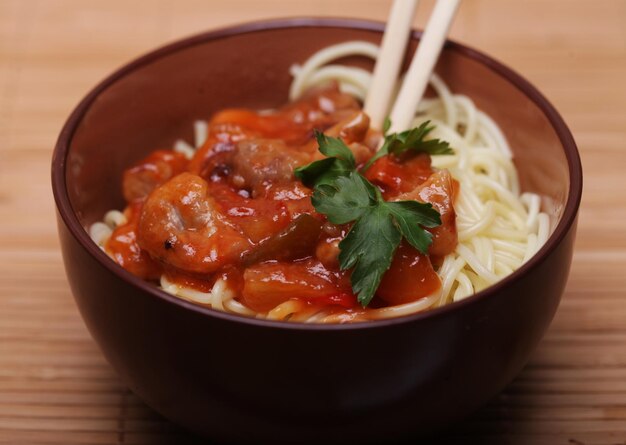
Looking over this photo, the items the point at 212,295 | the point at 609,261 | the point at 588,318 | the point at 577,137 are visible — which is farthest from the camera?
the point at 577,137

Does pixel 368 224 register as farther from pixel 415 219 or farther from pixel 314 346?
pixel 314 346

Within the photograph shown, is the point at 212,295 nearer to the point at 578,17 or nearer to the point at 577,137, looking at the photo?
the point at 577,137

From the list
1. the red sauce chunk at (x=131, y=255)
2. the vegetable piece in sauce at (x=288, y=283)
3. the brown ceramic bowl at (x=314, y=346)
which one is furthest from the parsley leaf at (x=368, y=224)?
the red sauce chunk at (x=131, y=255)

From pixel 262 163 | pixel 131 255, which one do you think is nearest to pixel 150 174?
pixel 131 255

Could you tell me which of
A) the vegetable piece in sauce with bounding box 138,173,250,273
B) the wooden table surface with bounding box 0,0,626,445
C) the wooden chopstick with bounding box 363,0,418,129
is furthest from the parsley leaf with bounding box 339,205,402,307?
the wooden chopstick with bounding box 363,0,418,129

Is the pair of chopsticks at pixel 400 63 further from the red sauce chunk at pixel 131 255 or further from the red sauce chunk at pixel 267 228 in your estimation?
the red sauce chunk at pixel 131 255

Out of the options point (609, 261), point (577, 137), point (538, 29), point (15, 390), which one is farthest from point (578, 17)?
point (15, 390)
